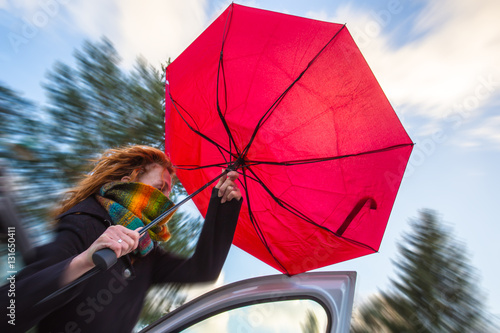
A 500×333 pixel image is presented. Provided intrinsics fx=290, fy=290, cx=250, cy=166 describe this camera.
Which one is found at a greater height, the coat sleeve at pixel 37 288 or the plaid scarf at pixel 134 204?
the plaid scarf at pixel 134 204

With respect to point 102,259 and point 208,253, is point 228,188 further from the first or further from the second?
point 102,259

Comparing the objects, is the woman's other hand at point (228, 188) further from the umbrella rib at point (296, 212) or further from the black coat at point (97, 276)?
the umbrella rib at point (296, 212)

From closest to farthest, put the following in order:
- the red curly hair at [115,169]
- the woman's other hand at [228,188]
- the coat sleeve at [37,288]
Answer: the coat sleeve at [37,288] < the red curly hair at [115,169] < the woman's other hand at [228,188]

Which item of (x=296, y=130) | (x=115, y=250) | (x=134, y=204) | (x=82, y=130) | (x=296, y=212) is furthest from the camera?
(x=82, y=130)

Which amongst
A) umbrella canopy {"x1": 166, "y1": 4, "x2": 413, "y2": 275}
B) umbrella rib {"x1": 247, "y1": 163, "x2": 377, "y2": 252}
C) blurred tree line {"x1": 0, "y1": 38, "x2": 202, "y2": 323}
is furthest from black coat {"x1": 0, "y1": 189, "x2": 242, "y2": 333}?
blurred tree line {"x1": 0, "y1": 38, "x2": 202, "y2": 323}

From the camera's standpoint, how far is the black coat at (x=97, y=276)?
89 centimetres

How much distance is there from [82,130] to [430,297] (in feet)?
26.4

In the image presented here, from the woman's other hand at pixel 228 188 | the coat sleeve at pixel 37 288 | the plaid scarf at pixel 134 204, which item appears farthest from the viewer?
the woman's other hand at pixel 228 188

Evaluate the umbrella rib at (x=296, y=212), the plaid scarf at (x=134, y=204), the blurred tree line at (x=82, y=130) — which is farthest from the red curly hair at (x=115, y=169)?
the blurred tree line at (x=82, y=130)

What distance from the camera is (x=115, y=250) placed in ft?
3.26

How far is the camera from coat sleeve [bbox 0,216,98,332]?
0.85 meters

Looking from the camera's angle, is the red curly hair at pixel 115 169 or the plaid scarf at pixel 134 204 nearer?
the plaid scarf at pixel 134 204

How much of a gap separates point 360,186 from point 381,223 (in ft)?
0.87

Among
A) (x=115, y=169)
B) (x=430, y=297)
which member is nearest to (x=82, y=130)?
(x=115, y=169)
